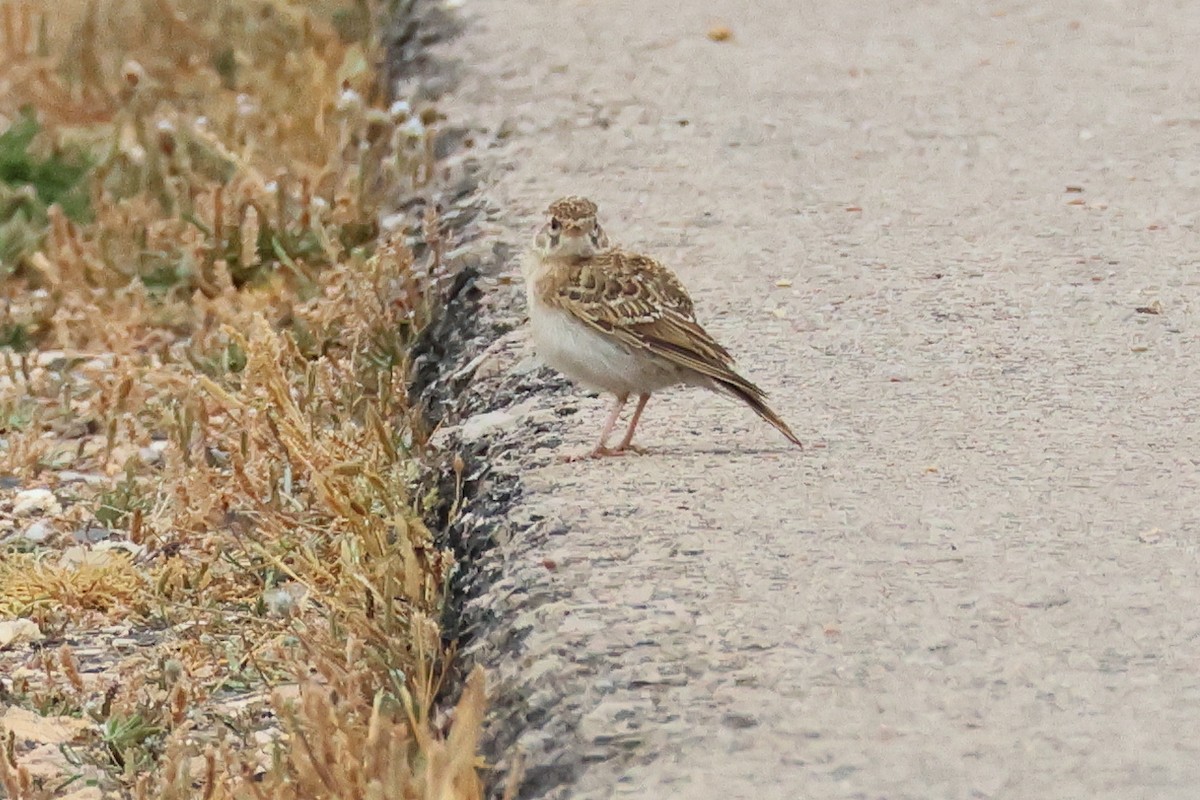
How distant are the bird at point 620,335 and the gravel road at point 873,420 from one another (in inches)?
5.3

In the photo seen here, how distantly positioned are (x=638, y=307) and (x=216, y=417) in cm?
189

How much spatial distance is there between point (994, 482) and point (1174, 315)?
141cm

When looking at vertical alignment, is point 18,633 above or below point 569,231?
below

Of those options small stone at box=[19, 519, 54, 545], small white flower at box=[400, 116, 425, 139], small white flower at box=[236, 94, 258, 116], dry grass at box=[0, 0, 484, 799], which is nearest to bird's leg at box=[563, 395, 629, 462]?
dry grass at box=[0, 0, 484, 799]

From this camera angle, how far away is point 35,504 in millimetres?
5984

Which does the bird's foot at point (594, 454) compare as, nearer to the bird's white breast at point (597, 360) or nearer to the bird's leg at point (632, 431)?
the bird's leg at point (632, 431)

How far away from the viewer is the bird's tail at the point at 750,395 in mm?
4929

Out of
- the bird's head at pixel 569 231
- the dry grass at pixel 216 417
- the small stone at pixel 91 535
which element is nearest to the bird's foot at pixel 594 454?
the dry grass at pixel 216 417

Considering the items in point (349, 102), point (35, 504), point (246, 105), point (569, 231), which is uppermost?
point (569, 231)

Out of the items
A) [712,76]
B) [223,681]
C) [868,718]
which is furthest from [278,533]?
[712,76]

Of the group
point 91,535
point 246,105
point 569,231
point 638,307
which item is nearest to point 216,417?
point 91,535

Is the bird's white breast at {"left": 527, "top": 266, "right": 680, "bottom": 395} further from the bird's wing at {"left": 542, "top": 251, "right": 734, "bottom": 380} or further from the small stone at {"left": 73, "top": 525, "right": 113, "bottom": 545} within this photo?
the small stone at {"left": 73, "top": 525, "right": 113, "bottom": 545}

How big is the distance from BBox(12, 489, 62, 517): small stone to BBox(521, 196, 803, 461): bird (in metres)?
1.53

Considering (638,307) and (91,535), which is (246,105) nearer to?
(91,535)
